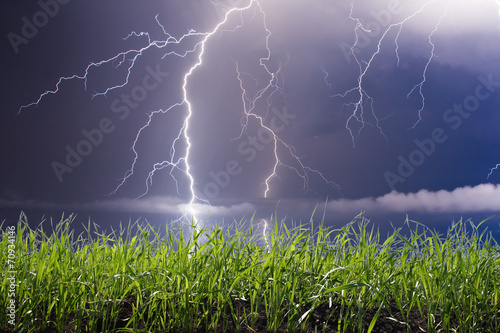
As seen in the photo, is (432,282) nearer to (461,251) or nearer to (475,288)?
(475,288)

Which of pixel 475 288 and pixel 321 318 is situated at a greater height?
pixel 475 288

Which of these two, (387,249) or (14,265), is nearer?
(14,265)

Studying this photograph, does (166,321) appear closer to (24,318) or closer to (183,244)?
(183,244)

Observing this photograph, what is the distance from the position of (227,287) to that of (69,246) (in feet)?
4.46

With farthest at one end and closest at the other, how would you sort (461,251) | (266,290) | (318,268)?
1. (461,251)
2. (318,268)
3. (266,290)

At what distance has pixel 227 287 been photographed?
2742mm

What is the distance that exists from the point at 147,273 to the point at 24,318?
A: 85 cm

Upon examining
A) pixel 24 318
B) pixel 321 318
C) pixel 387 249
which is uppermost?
pixel 387 249

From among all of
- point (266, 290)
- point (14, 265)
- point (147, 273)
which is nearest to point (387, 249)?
point (266, 290)

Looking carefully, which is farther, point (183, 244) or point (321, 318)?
point (183, 244)

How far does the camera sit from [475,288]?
107 inches

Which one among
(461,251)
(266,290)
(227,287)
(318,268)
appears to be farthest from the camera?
(461,251)

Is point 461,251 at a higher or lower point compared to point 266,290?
higher

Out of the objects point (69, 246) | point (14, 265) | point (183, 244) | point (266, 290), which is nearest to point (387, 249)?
point (266, 290)
